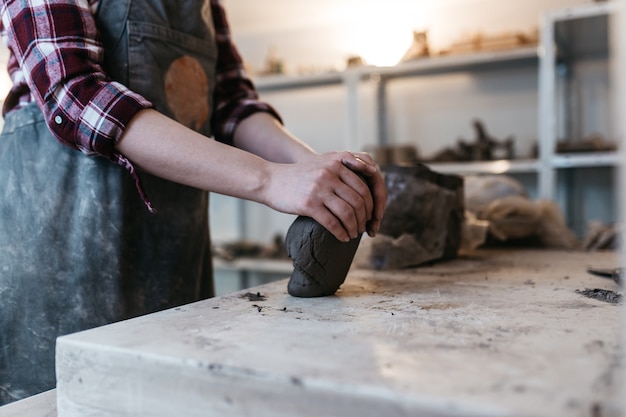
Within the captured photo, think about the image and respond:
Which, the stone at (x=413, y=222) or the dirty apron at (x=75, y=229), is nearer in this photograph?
the dirty apron at (x=75, y=229)

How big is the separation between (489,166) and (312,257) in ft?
7.13

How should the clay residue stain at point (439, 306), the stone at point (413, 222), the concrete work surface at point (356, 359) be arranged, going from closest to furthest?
1. the concrete work surface at point (356, 359)
2. the clay residue stain at point (439, 306)
3. the stone at point (413, 222)

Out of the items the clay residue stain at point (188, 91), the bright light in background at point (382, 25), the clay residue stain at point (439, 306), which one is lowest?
the clay residue stain at point (439, 306)

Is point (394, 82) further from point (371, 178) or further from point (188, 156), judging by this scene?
point (188, 156)

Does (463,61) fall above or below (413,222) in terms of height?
above

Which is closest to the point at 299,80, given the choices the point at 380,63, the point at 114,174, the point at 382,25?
the point at 380,63

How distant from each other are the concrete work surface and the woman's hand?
0.13 meters

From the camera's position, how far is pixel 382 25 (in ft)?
12.0

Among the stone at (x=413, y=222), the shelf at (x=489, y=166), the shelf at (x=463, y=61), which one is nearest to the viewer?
the stone at (x=413, y=222)

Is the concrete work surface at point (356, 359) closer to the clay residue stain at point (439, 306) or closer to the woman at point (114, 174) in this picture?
the clay residue stain at point (439, 306)

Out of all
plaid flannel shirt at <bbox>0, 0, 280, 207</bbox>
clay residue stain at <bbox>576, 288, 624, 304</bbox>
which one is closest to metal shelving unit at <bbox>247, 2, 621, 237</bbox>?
clay residue stain at <bbox>576, 288, 624, 304</bbox>

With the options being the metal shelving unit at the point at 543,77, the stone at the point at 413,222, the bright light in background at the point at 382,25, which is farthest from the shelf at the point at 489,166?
the stone at the point at 413,222

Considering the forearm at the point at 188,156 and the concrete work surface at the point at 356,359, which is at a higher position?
the forearm at the point at 188,156

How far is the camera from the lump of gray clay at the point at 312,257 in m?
0.95
